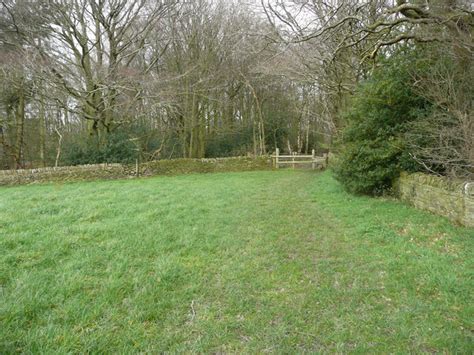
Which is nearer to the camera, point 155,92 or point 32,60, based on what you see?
point 32,60

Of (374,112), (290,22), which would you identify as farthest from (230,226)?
(290,22)

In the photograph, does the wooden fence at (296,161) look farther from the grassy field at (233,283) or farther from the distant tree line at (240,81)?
the grassy field at (233,283)

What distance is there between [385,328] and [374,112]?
559cm

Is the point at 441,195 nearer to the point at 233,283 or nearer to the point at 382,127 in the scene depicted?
the point at 382,127

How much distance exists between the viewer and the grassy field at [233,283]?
210 centimetres

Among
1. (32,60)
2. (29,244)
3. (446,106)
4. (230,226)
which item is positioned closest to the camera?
(29,244)

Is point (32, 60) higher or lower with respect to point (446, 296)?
higher

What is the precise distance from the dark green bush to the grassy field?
4.94 feet

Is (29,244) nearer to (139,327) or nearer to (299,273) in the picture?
(139,327)

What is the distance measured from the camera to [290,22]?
9547 mm

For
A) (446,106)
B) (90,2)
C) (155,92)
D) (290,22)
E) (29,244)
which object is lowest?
(29,244)

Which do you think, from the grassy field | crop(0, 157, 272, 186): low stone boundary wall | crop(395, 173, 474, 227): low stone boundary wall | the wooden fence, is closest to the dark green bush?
crop(395, 173, 474, 227): low stone boundary wall

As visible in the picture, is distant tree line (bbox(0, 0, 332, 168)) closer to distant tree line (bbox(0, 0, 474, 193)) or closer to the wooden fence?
distant tree line (bbox(0, 0, 474, 193))

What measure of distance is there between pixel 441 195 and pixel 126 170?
12.4 m
